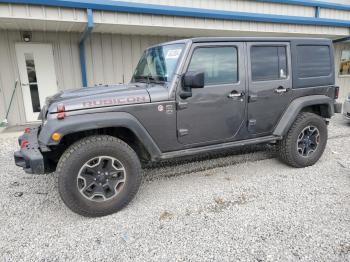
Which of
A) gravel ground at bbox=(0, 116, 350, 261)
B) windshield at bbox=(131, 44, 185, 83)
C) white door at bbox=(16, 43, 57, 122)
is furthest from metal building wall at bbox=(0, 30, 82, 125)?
windshield at bbox=(131, 44, 185, 83)

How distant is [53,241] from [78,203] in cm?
42

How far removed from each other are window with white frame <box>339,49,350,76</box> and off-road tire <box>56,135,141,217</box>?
1319 centimetres

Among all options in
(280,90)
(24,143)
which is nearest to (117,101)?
(24,143)

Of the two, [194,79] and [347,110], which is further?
[347,110]

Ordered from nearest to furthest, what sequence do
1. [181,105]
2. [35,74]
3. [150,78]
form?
[181,105] → [150,78] → [35,74]

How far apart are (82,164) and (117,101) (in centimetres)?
76

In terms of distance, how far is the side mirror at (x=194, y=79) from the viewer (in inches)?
117

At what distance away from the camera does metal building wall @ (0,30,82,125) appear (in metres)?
7.17

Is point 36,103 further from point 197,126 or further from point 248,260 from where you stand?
point 248,260

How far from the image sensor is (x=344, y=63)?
1278cm

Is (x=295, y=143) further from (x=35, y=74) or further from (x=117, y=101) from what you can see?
(x=35, y=74)

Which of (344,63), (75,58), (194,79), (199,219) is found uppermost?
(75,58)

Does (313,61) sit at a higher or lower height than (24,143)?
higher

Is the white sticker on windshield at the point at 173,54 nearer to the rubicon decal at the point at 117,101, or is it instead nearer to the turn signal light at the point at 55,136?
the rubicon decal at the point at 117,101
